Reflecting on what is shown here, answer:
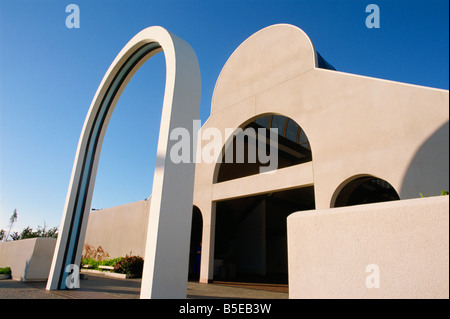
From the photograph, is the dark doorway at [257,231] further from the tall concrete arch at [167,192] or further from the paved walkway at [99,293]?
the tall concrete arch at [167,192]

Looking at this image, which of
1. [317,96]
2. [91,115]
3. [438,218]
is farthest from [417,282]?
[91,115]

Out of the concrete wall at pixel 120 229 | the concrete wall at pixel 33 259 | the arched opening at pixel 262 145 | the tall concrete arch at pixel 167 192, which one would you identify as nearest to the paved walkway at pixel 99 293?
the tall concrete arch at pixel 167 192

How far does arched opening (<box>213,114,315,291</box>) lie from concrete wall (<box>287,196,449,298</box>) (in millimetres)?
11926

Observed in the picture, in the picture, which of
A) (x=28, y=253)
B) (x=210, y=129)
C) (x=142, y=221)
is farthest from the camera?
(x=142, y=221)

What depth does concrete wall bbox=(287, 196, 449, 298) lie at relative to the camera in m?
2.41

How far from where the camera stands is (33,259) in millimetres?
10445

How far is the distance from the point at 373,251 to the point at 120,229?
19368mm

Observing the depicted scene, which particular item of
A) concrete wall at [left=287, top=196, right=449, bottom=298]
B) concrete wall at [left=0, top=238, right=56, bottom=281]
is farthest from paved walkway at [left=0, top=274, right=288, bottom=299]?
concrete wall at [left=287, top=196, right=449, bottom=298]

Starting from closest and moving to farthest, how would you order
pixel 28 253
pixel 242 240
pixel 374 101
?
pixel 374 101 < pixel 28 253 < pixel 242 240

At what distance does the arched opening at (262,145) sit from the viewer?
14727mm

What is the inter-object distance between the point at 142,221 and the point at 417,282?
16.7 m

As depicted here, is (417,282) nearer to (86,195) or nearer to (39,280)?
(86,195)

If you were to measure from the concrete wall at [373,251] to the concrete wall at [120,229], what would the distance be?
49.4ft

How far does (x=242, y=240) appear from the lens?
19422mm
